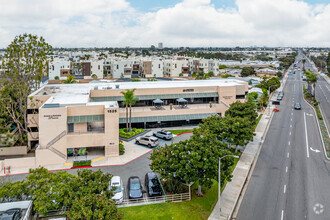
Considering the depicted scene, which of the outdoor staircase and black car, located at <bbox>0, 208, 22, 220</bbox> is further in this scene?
the outdoor staircase

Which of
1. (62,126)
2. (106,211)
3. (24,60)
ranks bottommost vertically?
(106,211)

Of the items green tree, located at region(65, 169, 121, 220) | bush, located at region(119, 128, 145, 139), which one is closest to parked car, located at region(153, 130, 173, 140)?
bush, located at region(119, 128, 145, 139)

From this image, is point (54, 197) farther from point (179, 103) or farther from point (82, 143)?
point (179, 103)

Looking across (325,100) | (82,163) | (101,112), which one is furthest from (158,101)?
(325,100)

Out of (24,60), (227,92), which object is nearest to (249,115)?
(227,92)

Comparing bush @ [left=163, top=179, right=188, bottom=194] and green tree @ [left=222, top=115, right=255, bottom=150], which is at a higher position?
green tree @ [left=222, top=115, right=255, bottom=150]

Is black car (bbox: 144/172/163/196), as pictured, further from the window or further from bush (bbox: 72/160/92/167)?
the window
